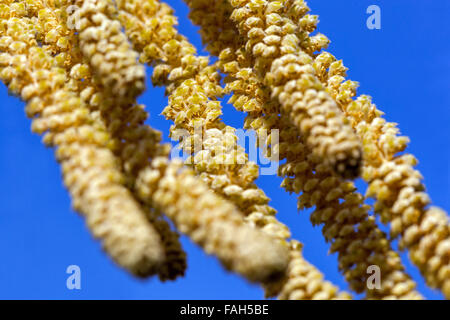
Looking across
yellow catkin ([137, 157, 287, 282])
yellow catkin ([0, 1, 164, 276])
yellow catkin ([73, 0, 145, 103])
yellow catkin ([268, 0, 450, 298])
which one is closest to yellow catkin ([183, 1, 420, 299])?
yellow catkin ([268, 0, 450, 298])

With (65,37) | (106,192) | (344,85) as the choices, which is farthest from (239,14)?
(106,192)

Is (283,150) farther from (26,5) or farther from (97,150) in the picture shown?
(26,5)

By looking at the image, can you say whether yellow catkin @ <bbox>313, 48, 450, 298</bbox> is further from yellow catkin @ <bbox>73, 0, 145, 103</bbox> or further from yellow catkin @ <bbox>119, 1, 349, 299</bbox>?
yellow catkin @ <bbox>73, 0, 145, 103</bbox>

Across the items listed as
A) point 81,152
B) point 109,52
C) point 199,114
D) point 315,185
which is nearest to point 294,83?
point 315,185

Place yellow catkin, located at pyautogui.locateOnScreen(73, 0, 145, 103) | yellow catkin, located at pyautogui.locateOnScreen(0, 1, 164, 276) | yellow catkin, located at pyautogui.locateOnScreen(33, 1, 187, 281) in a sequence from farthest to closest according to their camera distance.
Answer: yellow catkin, located at pyautogui.locateOnScreen(33, 1, 187, 281) → yellow catkin, located at pyautogui.locateOnScreen(73, 0, 145, 103) → yellow catkin, located at pyautogui.locateOnScreen(0, 1, 164, 276)

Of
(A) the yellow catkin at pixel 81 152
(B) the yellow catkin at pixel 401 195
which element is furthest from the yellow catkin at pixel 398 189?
(A) the yellow catkin at pixel 81 152
